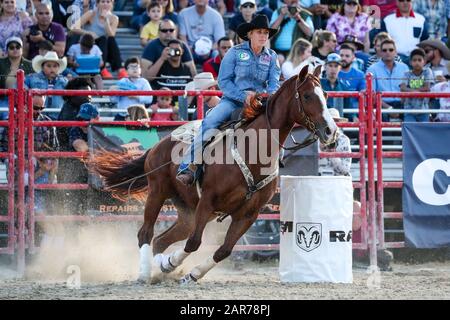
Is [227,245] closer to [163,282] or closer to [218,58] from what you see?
[163,282]

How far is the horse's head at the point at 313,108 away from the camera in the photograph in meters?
8.75

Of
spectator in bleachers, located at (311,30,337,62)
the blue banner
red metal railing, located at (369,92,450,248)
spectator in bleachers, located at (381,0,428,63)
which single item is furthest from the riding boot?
spectator in bleachers, located at (381,0,428,63)

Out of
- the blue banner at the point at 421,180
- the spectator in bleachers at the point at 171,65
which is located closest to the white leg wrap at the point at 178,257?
the blue banner at the point at 421,180

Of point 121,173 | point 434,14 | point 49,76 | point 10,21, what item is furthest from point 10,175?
point 434,14

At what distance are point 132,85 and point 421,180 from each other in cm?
382

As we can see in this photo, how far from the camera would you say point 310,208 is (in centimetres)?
959

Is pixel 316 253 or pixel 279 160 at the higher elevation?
pixel 279 160

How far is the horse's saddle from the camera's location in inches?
367
